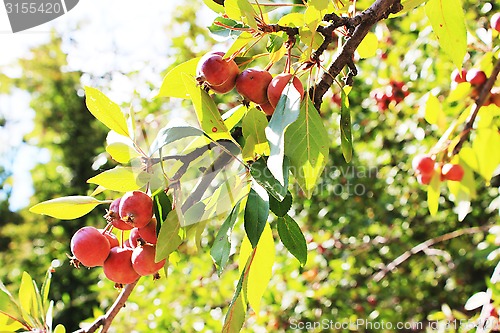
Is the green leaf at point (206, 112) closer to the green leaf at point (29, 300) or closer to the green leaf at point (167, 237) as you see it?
the green leaf at point (167, 237)

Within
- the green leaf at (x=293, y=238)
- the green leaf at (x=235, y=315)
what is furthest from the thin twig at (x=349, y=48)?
the green leaf at (x=235, y=315)

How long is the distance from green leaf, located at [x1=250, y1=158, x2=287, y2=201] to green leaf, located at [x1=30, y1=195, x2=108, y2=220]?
0.70 ft

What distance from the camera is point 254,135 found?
571mm

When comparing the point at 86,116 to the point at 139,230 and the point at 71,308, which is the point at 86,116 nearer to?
the point at 71,308

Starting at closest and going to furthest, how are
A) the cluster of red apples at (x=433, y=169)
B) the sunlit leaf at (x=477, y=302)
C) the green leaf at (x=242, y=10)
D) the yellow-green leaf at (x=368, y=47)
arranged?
the green leaf at (x=242, y=10) → the yellow-green leaf at (x=368, y=47) → the cluster of red apples at (x=433, y=169) → the sunlit leaf at (x=477, y=302)

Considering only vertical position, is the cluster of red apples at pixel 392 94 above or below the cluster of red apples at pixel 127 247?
below

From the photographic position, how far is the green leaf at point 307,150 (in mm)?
539

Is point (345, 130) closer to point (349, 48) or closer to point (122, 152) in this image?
point (349, 48)

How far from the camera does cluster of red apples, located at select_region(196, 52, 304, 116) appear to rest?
57cm

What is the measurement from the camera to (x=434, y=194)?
112cm

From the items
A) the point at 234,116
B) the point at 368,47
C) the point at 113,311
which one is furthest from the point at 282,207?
the point at 368,47

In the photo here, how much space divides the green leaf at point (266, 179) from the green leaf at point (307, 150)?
0.09 ft

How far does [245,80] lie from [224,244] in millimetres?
188

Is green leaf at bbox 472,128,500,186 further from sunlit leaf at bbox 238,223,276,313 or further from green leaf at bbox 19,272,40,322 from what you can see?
green leaf at bbox 19,272,40,322
